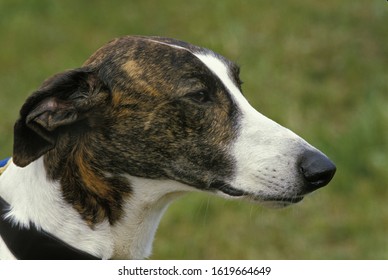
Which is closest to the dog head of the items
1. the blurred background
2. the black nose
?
the black nose

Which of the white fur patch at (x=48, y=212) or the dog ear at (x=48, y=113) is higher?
the dog ear at (x=48, y=113)

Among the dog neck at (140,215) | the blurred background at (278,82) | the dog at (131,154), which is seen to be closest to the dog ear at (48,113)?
the dog at (131,154)

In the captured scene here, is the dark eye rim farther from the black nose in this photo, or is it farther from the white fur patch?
the white fur patch

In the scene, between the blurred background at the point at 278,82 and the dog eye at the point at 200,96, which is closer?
the dog eye at the point at 200,96

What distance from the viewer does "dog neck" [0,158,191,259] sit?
3.42m

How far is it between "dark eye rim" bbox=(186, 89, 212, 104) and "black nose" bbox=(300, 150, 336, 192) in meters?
0.49

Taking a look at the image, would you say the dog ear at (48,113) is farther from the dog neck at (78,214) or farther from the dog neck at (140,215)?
the dog neck at (140,215)

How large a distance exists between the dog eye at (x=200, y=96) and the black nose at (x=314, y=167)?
0.49 m

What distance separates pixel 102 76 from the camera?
144 inches

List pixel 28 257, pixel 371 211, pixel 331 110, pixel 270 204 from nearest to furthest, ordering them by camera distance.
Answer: pixel 28 257, pixel 270 204, pixel 371 211, pixel 331 110

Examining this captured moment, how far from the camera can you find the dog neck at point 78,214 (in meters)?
3.42

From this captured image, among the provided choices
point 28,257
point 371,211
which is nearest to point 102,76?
point 28,257
